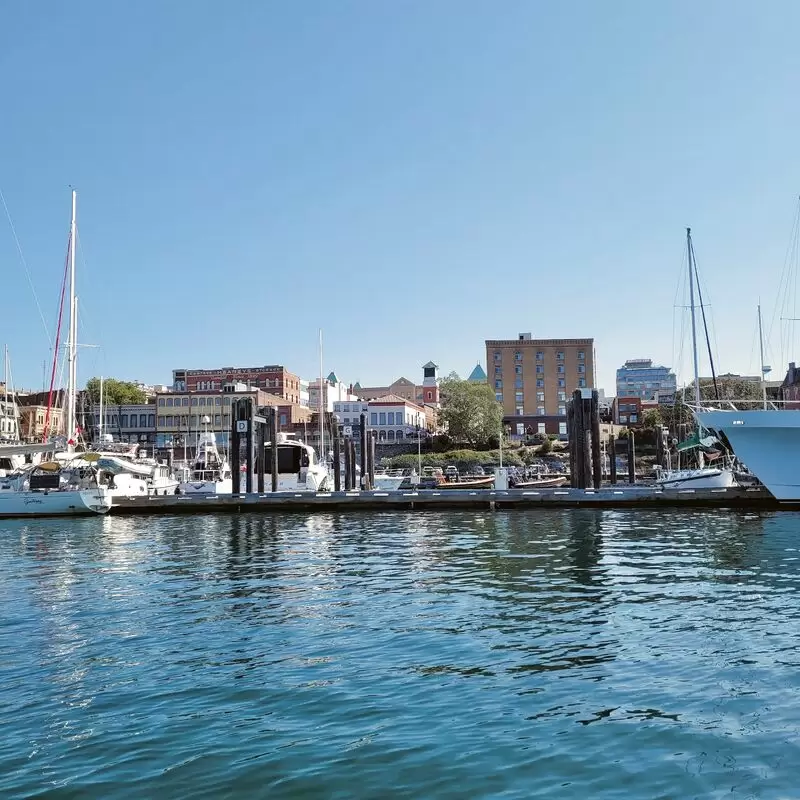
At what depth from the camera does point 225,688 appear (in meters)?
9.51

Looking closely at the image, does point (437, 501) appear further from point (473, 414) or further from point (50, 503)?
point (473, 414)

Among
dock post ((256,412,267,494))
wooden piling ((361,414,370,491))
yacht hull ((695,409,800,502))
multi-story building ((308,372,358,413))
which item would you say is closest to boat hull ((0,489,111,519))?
dock post ((256,412,267,494))

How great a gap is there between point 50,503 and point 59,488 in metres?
1.82

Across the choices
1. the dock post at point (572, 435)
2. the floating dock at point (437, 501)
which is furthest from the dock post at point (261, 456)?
the dock post at point (572, 435)

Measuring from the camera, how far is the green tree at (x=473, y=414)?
402ft

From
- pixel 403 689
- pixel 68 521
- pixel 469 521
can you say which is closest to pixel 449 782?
pixel 403 689

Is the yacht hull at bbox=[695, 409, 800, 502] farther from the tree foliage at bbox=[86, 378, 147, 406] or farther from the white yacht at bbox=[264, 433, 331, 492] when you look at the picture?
Answer: the tree foliage at bbox=[86, 378, 147, 406]

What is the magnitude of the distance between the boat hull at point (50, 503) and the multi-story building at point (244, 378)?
93767mm

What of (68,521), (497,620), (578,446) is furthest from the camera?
(578,446)

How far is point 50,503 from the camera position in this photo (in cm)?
3912

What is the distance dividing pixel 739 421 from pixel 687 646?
26.4 metres

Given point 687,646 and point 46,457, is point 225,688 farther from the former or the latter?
point 46,457

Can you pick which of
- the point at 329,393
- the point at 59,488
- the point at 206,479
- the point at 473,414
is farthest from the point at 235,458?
the point at 329,393

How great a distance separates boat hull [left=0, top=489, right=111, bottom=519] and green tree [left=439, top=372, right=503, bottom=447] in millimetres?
86865
